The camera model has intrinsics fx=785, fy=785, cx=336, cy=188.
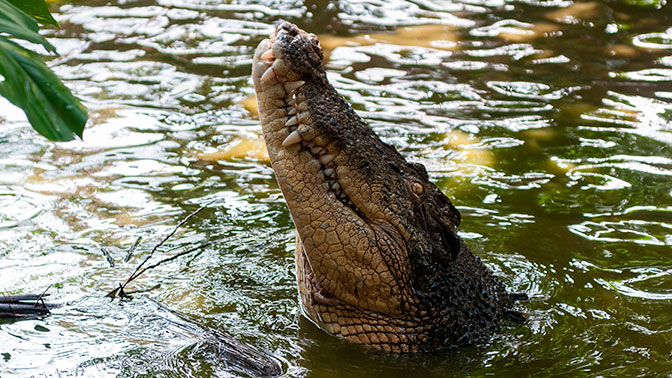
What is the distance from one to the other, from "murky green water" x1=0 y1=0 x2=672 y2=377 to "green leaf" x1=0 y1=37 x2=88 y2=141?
153cm

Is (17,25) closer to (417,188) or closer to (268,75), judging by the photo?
(268,75)

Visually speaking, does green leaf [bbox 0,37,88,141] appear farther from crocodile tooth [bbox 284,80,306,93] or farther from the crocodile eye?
the crocodile eye

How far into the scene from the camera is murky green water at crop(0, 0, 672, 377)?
372 cm

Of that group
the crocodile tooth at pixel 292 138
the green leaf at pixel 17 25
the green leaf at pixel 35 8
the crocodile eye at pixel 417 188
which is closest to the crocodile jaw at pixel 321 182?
the crocodile tooth at pixel 292 138

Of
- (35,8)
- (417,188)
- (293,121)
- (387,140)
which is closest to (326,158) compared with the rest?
(293,121)

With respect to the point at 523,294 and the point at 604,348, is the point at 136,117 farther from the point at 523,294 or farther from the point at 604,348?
the point at 604,348

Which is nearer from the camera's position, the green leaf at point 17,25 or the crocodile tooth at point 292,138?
the green leaf at point 17,25

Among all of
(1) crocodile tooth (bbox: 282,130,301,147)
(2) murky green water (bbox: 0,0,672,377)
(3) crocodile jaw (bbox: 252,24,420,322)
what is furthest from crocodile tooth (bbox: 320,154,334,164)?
(2) murky green water (bbox: 0,0,672,377)

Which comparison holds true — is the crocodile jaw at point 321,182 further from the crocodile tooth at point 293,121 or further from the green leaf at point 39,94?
the green leaf at point 39,94

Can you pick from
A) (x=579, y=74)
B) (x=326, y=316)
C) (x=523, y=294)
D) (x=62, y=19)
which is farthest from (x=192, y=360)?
(x=62, y=19)

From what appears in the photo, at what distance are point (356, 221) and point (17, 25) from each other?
69.8 inches

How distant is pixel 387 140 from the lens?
6.64 metres

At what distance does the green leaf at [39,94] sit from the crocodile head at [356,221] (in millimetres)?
1303

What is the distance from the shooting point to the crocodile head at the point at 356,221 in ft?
11.0
